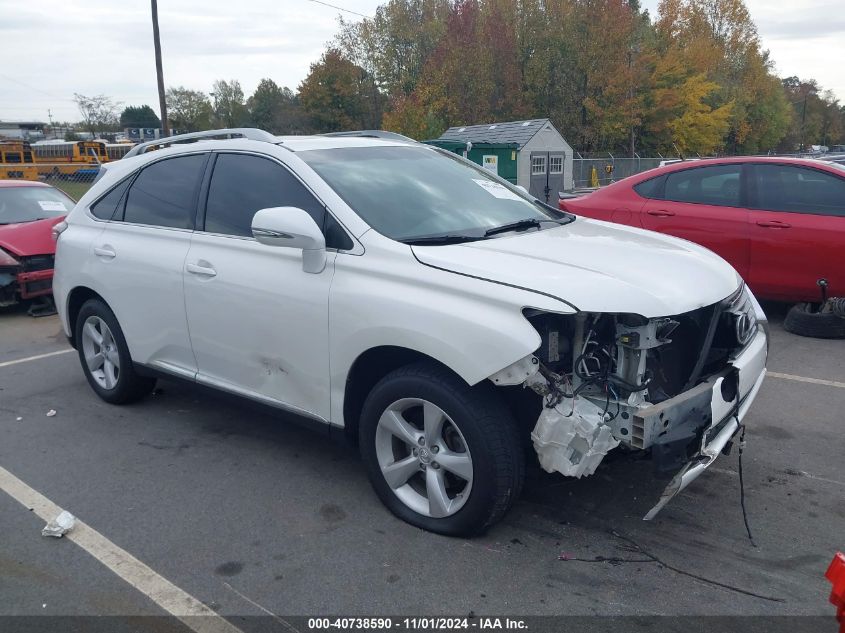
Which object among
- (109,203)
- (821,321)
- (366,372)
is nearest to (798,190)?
(821,321)

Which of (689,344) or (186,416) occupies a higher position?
(689,344)

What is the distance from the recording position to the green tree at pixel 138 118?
298 feet

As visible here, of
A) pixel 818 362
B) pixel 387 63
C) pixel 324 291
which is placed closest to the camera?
pixel 324 291

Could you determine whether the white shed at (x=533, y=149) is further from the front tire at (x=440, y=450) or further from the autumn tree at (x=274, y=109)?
the autumn tree at (x=274, y=109)

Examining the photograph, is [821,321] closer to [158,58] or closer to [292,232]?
[292,232]

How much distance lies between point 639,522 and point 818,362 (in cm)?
333

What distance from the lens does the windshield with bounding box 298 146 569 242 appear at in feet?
12.3

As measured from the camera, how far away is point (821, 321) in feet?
21.9

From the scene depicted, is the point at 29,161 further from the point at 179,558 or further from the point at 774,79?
the point at 774,79

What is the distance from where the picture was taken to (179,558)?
335 cm

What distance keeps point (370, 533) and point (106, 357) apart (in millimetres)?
2788

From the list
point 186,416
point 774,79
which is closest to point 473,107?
point 774,79

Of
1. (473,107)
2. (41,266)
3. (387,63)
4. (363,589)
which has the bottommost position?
(363,589)

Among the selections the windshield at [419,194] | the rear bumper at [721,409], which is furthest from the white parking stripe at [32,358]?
the rear bumper at [721,409]
